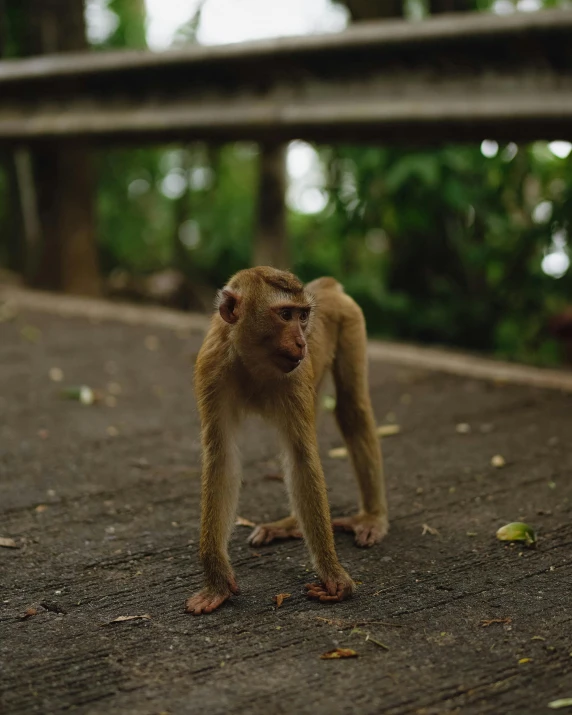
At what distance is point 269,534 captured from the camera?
126 inches

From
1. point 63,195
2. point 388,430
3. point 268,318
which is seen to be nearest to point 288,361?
point 268,318

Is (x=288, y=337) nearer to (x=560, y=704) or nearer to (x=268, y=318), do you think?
(x=268, y=318)

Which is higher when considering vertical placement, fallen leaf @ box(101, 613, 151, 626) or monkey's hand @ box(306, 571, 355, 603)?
fallen leaf @ box(101, 613, 151, 626)

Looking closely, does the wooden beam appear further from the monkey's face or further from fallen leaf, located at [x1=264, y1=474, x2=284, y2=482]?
the monkey's face

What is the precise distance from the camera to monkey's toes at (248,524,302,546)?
3172mm

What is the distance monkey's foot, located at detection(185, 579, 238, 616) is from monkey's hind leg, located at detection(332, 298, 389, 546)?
0.68m

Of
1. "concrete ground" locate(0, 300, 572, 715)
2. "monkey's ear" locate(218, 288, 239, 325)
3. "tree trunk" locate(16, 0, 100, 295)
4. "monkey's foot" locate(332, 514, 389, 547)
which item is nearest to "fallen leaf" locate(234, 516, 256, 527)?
"concrete ground" locate(0, 300, 572, 715)

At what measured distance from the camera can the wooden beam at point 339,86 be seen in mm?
4512

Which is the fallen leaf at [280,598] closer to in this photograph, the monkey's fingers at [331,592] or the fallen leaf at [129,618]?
the monkey's fingers at [331,592]

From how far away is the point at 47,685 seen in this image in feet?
7.20

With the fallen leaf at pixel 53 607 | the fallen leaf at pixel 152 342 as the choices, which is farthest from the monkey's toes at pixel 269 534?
the fallen leaf at pixel 152 342

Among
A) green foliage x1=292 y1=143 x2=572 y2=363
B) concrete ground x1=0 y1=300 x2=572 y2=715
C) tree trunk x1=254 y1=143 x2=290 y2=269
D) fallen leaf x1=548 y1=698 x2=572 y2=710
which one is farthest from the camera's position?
tree trunk x1=254 y1=143 x2=290 y2=269

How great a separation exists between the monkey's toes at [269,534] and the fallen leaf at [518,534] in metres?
0.63

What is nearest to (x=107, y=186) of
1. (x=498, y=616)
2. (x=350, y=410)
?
(x=350, y=410)
